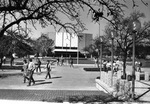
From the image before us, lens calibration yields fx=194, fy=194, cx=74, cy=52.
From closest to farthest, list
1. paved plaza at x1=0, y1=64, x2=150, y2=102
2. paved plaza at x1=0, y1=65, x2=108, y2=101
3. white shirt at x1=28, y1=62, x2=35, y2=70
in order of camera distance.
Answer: paved plaza at x1=0, y1=64, x2=150, y2=102 < paved plaza at x1=0, y1=65, x2=108, y2=101 < white shirt at x1=28, y1=62, x2=35, y2=70

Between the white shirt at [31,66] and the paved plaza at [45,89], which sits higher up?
the white shirt at [31,66]

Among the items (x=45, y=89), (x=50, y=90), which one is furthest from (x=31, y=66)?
(x=50, y=90)

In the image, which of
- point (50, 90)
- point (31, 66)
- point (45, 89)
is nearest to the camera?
point (50, 90)

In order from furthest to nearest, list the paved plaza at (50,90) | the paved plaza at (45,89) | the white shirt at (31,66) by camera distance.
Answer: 1. the white shirt at (31,66)
2. the paved plaza at (45,89)
3. the paved plaza at (50,90)

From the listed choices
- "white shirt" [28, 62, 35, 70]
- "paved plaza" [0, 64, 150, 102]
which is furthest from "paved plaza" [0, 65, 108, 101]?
"white shirt" [28, 62, 35, 70]

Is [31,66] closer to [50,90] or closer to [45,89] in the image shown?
[45,89]

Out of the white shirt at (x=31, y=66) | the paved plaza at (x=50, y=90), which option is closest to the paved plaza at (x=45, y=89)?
the paved plaza at (x=50, y=90)

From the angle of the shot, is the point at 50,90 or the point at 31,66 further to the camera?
the point at 31,66

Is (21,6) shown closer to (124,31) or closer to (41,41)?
(124,31)

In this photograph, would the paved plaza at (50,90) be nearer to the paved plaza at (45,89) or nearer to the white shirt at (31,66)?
the paved plaza at (45,89)

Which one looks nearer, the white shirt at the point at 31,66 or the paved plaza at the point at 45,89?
the paved plaza at the point at 45,89

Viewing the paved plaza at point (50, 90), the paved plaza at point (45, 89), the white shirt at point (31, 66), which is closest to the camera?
the paved plaza at point (50, 90)

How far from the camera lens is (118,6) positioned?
6.18 metres

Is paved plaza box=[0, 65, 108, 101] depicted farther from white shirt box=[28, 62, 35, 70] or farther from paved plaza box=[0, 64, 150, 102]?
white shirt box=[28, 62, 35, 70]
